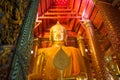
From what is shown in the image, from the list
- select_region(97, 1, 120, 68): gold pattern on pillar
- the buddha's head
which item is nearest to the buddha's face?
the buddha's head

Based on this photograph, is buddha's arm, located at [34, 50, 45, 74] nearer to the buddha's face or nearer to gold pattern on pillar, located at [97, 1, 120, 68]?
the buddha's face

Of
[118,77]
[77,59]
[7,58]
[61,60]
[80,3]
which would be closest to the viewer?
[7,58]

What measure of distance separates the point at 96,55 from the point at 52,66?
39.5 inches

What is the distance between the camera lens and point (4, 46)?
4.83 feet

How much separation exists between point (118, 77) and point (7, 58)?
2662 millimetres

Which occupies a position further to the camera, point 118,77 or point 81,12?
point 81,12

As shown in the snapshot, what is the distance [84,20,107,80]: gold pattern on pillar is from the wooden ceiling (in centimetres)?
53

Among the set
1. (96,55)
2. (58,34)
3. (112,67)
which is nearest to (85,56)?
(96,55)

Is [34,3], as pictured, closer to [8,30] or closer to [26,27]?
[26,27]

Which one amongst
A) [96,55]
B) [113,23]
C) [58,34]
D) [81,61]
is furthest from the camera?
[58,34]

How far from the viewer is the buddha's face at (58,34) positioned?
530cm

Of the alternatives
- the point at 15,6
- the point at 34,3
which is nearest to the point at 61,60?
the point at 34,3

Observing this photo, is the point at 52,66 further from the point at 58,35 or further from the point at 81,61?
the point at 58,35

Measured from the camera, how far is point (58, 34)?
5.32m
